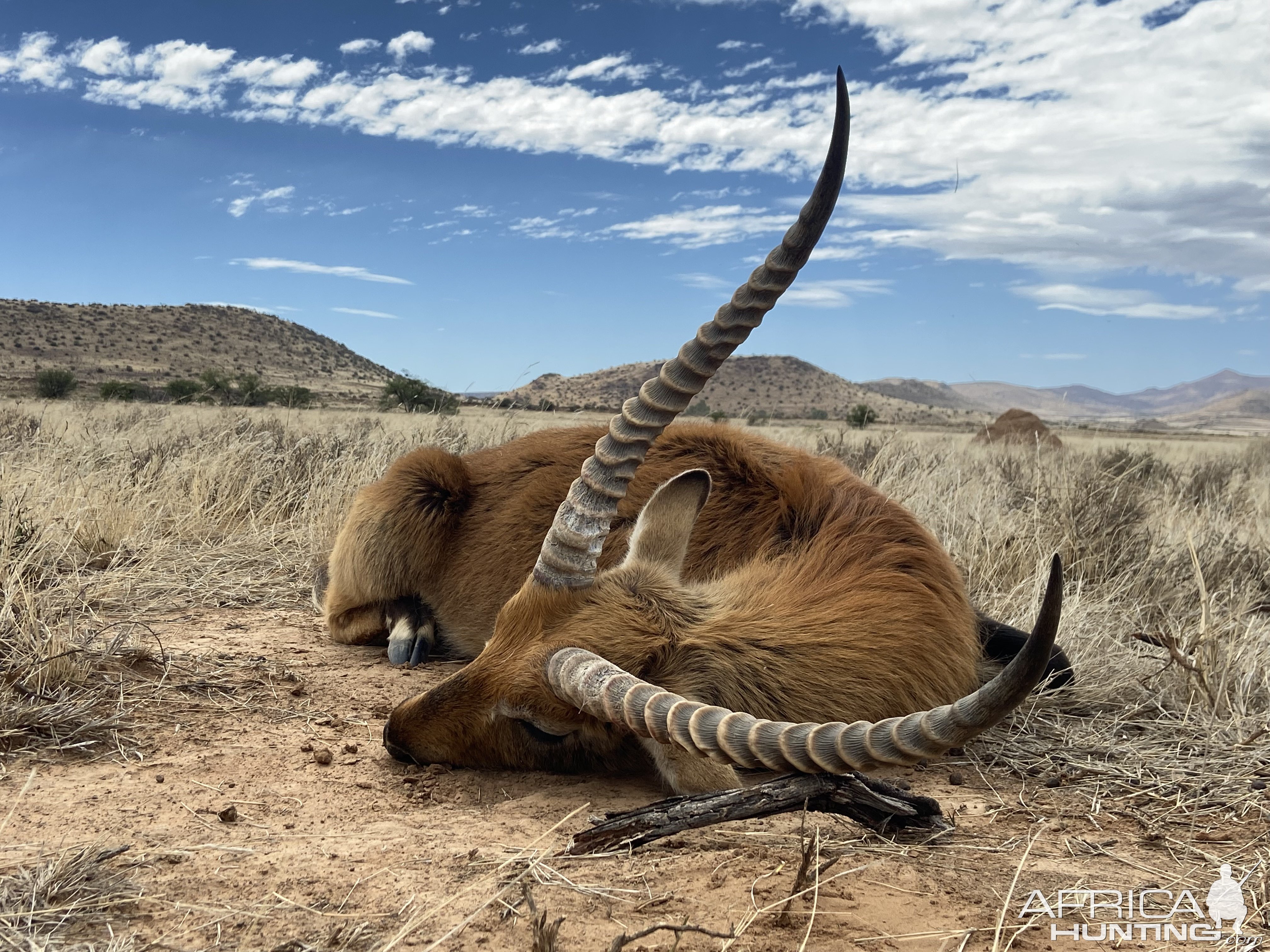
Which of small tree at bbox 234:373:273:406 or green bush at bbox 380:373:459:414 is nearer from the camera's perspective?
green bush at bbox 380:373:459:414

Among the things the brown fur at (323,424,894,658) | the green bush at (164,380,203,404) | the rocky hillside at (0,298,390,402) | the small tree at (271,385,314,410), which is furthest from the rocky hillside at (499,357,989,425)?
the brown fur at (323,424,894,658)

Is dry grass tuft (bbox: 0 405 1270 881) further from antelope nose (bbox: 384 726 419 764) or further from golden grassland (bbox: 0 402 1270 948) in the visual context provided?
antelope nose (bbox: 384 726 419 764)

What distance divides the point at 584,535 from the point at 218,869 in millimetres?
1563

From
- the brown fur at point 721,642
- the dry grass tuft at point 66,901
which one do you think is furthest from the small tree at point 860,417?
the dry grass tuft at point 66,901

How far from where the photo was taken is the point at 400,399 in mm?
24438

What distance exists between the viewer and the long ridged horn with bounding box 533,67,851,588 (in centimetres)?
328

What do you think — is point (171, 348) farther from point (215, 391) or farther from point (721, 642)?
point (721, 642)

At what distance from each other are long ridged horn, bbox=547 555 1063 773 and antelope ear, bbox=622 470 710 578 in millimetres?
848

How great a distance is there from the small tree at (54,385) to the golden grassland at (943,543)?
72.0ft

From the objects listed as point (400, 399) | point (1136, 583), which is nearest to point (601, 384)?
point (400, 399)

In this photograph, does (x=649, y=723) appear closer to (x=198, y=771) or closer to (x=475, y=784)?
(x=475, y=784)

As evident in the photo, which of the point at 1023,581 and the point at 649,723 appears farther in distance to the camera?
the point at 1023,581

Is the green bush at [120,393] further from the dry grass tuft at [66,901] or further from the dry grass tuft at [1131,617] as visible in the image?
the dry grass tuft at [66,901]

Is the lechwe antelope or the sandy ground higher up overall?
the lechwe antelope
